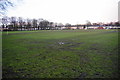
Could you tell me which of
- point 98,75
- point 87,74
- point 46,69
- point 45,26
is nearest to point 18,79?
point 46,69

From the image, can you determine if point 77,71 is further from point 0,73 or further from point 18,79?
point 0,73

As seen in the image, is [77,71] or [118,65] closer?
[77,71]

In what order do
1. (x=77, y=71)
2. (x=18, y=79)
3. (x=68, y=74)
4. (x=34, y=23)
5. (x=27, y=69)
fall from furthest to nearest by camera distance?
(x=34, y=23) → (x=27, y=69) → (x=77, y=71) → (x=68, y=74) → (x=18, y=79)

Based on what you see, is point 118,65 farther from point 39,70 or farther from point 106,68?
point 39,70

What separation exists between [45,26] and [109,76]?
112 metres

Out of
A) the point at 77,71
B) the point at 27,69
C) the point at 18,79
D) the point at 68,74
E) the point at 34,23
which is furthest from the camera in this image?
the point at 34,23

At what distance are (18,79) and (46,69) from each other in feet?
5.49

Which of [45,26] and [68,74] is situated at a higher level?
[45,26]

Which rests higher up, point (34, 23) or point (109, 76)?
point (34, 23)

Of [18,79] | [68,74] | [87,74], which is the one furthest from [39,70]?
[87,74]

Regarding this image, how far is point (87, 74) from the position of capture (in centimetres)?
530

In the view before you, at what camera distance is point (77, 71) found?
569cm

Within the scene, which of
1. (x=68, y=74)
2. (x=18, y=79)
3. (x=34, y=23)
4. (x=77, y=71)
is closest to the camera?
(x=18, y=79)

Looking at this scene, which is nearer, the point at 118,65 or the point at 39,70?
the point at 39,70
